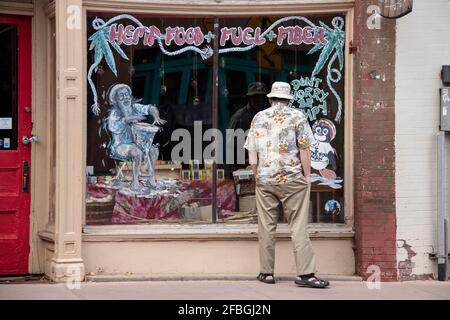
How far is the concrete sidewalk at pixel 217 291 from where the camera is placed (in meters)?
7.68

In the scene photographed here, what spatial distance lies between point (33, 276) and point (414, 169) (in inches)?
162

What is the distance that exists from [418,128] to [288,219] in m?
1.75

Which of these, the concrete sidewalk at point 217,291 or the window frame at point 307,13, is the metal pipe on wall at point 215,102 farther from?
the concrete sidewalk at point 217,291

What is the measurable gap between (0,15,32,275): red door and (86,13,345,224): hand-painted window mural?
2.50 ft

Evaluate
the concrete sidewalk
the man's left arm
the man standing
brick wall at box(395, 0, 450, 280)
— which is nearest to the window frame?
brick wall at box(395, 0, 450, 280)

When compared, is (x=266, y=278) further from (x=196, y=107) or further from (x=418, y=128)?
(x=418, y=128)

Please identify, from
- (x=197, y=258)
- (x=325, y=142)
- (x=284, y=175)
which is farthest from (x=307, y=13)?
(x=197, y=258)

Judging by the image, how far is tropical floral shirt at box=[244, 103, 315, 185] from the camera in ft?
26.3

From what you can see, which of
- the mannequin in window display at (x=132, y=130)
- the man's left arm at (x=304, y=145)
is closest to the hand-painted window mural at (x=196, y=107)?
the mannequin in window display at (x=132, y=130)

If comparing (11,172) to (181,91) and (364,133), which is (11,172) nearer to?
(181,91)

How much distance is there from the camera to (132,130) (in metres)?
8.89
